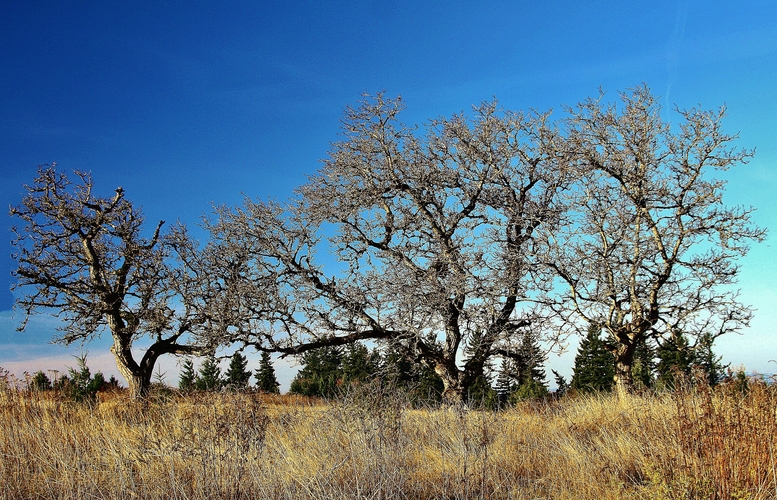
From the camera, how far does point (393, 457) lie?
19.8ft

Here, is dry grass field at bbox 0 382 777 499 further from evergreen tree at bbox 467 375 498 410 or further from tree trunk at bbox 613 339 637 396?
tree trunk at bbox 613 339 637 396

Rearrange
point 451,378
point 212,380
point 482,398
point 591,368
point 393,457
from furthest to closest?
point 591,368, point 451,378, point 212,380, point 482,398, point 393,457

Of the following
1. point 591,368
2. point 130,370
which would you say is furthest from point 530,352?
point 591,368

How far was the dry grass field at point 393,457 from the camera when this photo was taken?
17.1ft

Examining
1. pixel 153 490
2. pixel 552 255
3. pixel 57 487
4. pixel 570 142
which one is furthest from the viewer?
pixel 570 142

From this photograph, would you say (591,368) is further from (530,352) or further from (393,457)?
(393,457)

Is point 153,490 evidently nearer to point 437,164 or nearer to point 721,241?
point 437,164

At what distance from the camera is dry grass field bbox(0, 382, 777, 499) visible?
523 cm

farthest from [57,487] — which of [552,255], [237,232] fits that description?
[552,255]

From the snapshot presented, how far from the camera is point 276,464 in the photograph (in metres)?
6.14

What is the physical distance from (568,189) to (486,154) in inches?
93.6

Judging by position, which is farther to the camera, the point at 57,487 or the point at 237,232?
the point at 237,232

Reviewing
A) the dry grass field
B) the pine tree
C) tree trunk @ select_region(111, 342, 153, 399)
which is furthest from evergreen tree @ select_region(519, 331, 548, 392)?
tree trunk @ select_region(111, 342, 153, 399)

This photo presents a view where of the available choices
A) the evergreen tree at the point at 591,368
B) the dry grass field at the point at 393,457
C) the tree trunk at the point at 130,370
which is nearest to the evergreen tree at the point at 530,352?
the dry grass field at the point at 393,457
